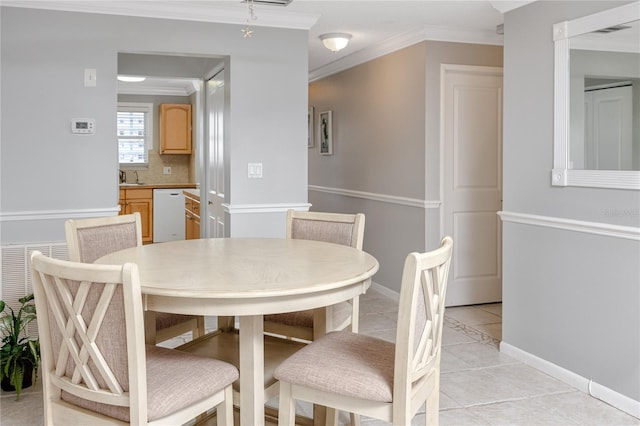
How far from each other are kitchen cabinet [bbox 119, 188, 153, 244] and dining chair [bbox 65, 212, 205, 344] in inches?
200

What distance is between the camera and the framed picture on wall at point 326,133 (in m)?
6.51

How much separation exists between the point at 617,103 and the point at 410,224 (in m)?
2.38

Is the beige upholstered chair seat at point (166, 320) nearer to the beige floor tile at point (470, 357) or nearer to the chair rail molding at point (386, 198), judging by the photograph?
the beige floor tile at point (470, 357)

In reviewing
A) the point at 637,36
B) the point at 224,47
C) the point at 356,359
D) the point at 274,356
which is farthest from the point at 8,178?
the point at 637,36

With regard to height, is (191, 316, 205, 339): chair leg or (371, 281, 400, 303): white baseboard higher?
(191, 316, 205, 339): chair leg

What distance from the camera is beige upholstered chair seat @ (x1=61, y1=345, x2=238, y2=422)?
169 cm

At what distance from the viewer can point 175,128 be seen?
827 centimetres

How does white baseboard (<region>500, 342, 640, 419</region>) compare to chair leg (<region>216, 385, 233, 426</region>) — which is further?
white baseboard (<region>500, 342, 640, 419</region>)

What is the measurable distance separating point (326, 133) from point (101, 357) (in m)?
5.22

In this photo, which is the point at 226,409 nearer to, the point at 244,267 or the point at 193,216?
the point at 244,267

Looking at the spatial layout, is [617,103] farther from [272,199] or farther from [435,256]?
[272,199]

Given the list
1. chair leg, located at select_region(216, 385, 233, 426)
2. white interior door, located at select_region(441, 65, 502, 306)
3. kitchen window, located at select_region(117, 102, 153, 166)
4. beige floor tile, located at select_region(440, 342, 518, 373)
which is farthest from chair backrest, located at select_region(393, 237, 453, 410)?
kitchen window, located at select_region(117, 102, 153, 166)

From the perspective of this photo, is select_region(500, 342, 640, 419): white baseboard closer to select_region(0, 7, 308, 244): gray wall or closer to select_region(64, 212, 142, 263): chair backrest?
select_region(0, 7, 308, 244): gray wall

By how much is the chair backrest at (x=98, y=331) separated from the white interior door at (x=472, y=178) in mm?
3599
